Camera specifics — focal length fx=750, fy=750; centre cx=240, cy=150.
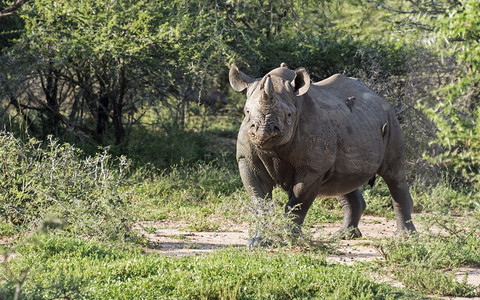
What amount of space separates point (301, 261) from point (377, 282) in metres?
0.69

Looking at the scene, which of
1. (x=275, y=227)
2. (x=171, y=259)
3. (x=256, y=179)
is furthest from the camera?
(x=256, y=179)

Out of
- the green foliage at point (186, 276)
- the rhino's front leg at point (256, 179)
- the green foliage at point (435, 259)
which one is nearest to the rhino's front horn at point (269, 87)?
the rhino's front leg at point (256, 179)

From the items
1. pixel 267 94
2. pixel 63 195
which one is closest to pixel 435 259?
pixel 267 94

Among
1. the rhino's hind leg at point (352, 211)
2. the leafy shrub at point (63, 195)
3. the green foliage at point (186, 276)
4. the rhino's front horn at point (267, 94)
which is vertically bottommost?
A: the rhino's hind leg at point (352, 211)

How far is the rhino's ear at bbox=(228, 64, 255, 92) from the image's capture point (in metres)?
7.69

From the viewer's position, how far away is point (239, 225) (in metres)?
9.55

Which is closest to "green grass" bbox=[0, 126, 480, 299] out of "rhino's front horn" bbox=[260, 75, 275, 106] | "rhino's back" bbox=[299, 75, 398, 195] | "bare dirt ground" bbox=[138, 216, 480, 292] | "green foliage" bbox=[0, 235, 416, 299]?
"green foliage" bbox=[0, 235, 416, 299]

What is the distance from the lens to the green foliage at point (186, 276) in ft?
18.7

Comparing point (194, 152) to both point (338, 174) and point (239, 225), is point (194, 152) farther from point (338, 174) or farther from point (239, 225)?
point (338, 174)

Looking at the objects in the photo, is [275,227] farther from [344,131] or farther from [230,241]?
[344,131]

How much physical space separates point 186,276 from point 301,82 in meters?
2.51

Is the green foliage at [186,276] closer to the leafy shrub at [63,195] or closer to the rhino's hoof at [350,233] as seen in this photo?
the leafy shrub at [63,195]

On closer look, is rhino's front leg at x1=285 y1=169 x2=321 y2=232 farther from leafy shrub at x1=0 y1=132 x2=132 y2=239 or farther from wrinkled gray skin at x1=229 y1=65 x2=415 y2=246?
leafy shrub at x1=0 y1=132 x2=132 y2=239

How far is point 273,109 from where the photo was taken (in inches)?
275
